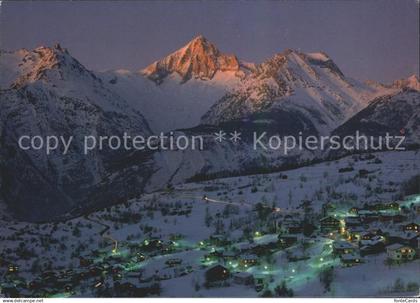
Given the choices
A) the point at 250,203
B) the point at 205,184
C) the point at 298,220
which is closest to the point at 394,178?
the point at 250,203

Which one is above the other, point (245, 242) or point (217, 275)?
point (245, 242)

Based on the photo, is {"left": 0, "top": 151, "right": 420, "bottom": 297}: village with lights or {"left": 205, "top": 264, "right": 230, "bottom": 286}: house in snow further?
{"left": 205, "top": 264, "right": 230, "bottom": 286}: house in snow

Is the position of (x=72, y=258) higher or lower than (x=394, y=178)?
lower

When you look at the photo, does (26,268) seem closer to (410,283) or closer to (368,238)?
(368,238)

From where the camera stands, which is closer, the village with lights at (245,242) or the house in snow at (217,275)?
the village with lights at (245,242)

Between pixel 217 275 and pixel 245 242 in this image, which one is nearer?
pixel 217 275

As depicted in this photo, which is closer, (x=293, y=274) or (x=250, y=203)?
(x=293, y=274)

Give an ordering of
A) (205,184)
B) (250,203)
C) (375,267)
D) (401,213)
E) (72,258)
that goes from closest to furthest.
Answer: (375,267) → (401,213) → (72,258) → (250,203) → (205,184)

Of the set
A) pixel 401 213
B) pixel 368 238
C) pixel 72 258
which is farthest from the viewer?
pixel 72 258
